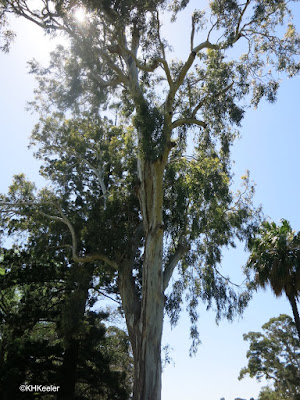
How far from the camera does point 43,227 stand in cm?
1366

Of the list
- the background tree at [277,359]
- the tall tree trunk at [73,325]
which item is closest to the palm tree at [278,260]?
the tall tree trunk at [73,325]

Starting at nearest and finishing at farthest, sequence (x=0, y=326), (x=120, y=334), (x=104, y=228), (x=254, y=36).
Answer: (x=104, y=228), (x=254, y=36), (x=0, y=326), (x=120, y=334)

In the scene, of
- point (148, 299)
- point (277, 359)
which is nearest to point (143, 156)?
point (148, 299)

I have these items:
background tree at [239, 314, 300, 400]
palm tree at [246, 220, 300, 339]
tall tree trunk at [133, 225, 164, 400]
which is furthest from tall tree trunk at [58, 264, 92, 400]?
background tree at [239, 314, 300, 400]

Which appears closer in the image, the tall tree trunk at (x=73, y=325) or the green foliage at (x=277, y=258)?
the tall tree trunk at (x=73, y=325)

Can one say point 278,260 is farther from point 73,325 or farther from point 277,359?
point 277,359

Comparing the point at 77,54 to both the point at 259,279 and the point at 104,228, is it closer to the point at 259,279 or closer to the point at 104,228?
the point at 104,228

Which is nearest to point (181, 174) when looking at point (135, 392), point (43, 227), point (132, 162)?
point (132, 162)

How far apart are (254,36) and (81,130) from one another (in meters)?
6.93

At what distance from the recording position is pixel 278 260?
12508mm

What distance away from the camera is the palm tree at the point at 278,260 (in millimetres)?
12047

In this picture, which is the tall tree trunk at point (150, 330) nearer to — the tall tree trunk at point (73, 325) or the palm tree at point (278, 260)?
the tall tree trunk at point (73, 325)

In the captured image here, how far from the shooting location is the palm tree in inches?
474

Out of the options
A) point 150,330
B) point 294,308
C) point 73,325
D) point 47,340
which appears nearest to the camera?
point 150,330
